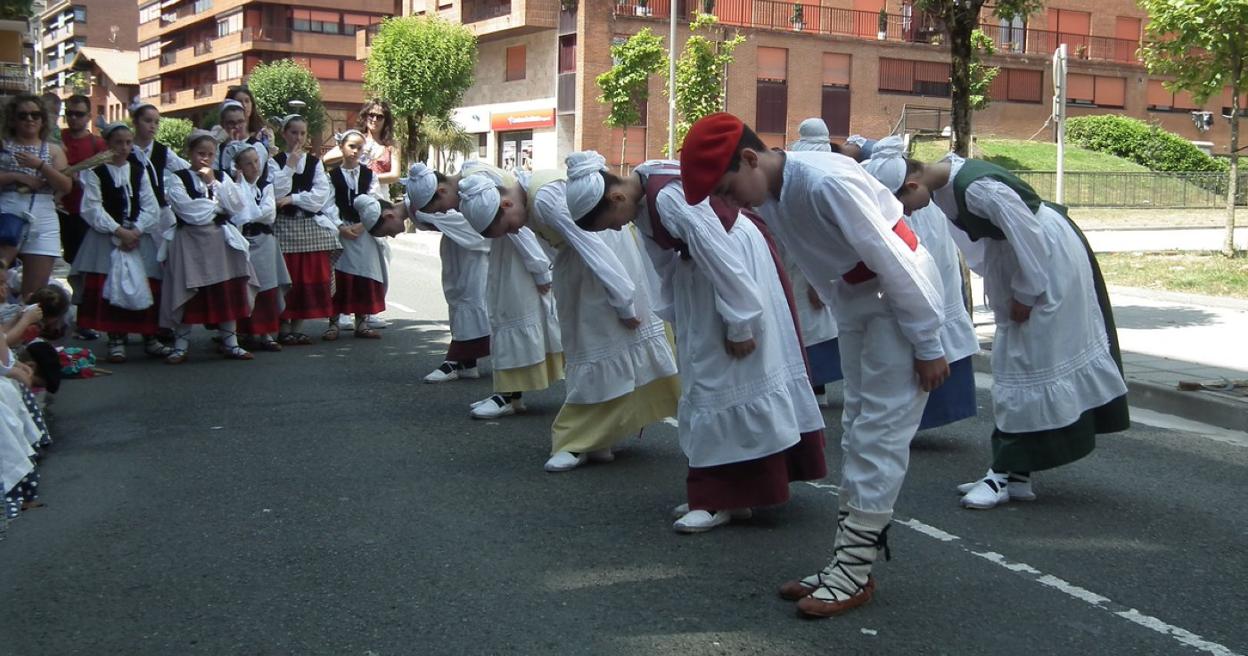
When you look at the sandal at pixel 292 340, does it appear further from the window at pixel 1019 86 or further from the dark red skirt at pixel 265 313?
the window at pixel 1019 86

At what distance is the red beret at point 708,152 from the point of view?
14.6 ft

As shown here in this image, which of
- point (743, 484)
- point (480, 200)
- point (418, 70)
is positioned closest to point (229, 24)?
point (418, 70)

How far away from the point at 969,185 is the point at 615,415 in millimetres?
2304

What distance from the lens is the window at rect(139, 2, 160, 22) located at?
96812 millimetres

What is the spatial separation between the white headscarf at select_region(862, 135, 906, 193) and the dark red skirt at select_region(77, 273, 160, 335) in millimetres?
7794

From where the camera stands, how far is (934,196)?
5.98 m

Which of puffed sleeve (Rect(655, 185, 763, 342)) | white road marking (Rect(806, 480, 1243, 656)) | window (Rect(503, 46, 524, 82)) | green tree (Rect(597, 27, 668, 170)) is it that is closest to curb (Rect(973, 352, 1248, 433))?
white road marking (Rect(806, 480, 1243, 656))

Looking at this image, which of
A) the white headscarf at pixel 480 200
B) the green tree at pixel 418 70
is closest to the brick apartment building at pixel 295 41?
the green tree at pixel 418 70

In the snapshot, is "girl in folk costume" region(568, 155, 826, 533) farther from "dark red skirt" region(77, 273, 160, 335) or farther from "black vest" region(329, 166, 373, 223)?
"black vest" region(329, 166, 373, 223)

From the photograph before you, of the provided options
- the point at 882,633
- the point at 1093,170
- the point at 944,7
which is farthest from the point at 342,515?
the point at 1093,170

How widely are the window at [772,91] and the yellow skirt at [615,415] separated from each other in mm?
43455

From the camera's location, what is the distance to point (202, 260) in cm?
1136

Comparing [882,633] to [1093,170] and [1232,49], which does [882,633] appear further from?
[1093,170]

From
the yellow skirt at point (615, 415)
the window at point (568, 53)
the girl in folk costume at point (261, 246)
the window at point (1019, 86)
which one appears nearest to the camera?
the yellow skirt at point (615, 415)
